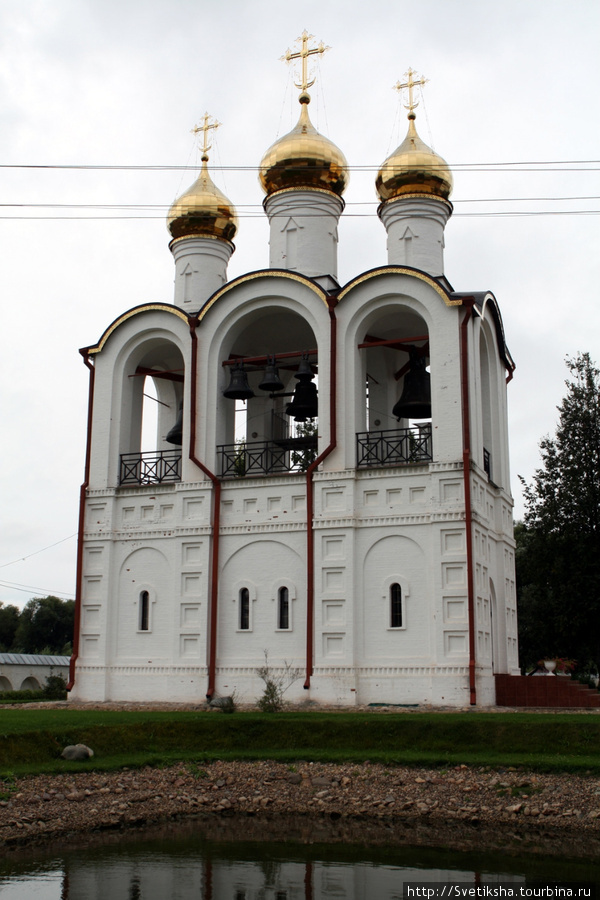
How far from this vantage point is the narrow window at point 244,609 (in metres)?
19.8

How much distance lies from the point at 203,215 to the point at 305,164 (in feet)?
9.91

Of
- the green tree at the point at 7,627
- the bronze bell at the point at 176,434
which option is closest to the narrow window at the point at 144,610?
the bronze bell at the point at 176,434

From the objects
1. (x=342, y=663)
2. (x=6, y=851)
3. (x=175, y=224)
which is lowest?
(x=6, y=851)

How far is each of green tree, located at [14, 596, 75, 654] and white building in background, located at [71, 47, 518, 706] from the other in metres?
43.7

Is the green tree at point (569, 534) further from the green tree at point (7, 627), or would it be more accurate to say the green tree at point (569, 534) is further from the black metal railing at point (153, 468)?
the green tree at point (7, 627)

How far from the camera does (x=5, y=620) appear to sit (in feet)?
217

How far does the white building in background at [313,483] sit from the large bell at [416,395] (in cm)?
5

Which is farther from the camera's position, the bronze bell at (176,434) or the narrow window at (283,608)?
the bronze bell at (176,434)

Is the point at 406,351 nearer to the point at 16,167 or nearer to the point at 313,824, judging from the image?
the point at 16,167

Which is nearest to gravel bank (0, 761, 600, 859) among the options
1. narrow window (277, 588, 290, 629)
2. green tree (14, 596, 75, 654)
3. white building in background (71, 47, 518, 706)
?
white building in background (71, 47, 518, 706)

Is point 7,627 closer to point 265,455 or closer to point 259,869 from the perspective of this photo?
point 265,455

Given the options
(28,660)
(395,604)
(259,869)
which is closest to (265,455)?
(395,604)

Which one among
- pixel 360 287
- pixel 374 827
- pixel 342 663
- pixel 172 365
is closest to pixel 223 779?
pixel 374 827

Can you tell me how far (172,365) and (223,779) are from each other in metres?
13.2
